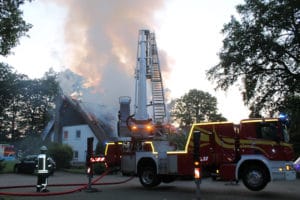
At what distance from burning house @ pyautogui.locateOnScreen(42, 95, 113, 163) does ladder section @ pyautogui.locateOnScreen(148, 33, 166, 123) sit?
38.7 ft

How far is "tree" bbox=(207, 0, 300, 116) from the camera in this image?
29.5 meters

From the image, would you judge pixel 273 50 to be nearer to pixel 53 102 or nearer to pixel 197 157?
pixel 197 157

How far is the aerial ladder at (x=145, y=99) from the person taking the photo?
18984 mm

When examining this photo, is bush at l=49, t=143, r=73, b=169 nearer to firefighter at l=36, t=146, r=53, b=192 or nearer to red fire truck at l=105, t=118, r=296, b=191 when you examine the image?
red fire truck at l=105, t=118, r=296, b=191

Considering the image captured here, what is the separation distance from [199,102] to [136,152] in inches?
2488

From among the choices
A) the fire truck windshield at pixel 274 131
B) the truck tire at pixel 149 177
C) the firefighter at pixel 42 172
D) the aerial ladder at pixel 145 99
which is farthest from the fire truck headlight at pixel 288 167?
the firefighter at pixel 42 172

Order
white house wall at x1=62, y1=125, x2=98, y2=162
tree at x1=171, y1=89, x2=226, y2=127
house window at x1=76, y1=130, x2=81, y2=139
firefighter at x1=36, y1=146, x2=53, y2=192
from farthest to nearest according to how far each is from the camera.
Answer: tree at x1=171, y1=89, x2=226, y2=127, house window at x1=76, y1=130, x2=81, y2=139, white house wall at x1=62, y1=125, x2=98, y2=162, firefighter at x1=36, y1=146, x2=53, y2=192

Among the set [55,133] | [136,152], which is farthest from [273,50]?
[55,133]

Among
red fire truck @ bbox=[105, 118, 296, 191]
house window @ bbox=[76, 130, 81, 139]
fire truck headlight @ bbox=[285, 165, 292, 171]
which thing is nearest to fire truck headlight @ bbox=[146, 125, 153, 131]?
red fire truck @ bbox=[105, 118, 296, 191]

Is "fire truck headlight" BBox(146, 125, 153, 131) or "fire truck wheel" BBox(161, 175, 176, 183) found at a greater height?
"fire truck headlight" BBox(146, 125, 153, 131)

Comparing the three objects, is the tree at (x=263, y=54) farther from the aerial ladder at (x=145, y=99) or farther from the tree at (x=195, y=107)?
the tree at (x=195, y=107)

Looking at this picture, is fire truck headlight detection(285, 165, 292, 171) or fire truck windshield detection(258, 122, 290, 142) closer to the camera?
fire truck headlight detection(285, 165, 292, 171)

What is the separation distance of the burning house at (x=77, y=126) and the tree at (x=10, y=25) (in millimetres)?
28093

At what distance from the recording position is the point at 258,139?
1515cm
